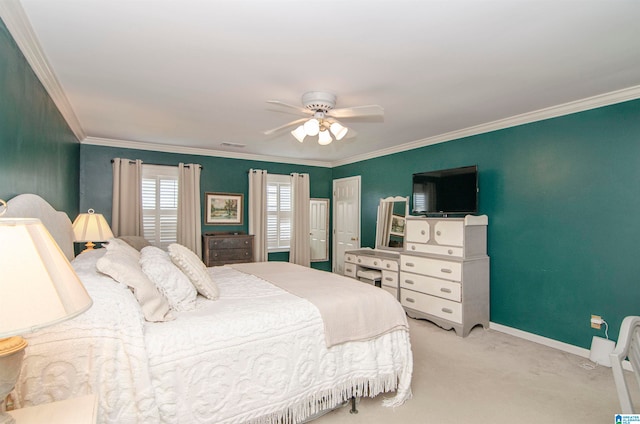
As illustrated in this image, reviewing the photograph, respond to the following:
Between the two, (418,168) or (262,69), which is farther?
(418,168)

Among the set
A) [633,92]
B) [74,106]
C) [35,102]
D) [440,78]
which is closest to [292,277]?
[440,78]

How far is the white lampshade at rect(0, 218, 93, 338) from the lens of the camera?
30.8 inches

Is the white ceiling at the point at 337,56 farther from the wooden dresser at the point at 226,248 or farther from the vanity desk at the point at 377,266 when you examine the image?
the wooden dresser at the point at 226,248

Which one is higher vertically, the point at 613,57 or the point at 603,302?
the point at 613,57

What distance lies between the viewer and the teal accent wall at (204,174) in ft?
15.8

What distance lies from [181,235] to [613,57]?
540cm

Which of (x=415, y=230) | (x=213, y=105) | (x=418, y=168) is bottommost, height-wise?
(x=415, y=230)

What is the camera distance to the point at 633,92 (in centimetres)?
290

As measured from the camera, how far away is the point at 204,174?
5625 millimetres

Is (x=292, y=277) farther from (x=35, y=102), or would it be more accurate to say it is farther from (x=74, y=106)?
(x=74, y=106)

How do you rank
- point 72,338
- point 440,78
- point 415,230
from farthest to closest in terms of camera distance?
point 415,230 < point 440,78 < point 72,338

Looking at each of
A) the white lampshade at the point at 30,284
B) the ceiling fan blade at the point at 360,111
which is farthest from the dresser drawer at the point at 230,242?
the white lampshade at the point at 30,284

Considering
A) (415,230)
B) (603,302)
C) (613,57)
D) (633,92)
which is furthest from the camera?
(415,230)

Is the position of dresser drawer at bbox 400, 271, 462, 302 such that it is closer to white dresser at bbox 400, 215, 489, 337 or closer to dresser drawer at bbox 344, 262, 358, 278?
white dresser at bbox 400, 215, 489, 337
